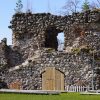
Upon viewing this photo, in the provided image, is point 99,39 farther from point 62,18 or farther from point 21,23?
point 21,23

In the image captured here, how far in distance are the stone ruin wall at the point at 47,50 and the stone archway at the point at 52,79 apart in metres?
0.27

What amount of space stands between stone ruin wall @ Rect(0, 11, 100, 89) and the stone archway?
0.90 feet

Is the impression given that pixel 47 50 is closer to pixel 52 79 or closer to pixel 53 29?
pixel 53 29

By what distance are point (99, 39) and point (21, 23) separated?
5375 mm

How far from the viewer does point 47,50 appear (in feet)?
110

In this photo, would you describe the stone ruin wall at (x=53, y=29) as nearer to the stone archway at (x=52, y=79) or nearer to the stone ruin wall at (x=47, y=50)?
A: the stone ruin wall at (x=47, y=50)

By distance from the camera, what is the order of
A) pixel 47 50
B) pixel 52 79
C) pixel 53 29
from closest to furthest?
pixel 52 79 → pixel 47 50 → pixel 53 29

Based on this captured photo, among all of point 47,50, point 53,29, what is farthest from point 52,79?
point 53,29

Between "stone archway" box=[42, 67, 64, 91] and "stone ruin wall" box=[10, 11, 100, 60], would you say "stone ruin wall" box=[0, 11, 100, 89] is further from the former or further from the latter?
"stone archway" box=[42, 67, 64, 91]

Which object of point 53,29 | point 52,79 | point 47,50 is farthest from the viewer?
point 53,29

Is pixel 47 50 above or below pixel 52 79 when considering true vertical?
above

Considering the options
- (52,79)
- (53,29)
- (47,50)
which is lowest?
(52,79)

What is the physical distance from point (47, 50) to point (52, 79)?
2.45 meters

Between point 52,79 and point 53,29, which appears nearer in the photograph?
point 52,79
